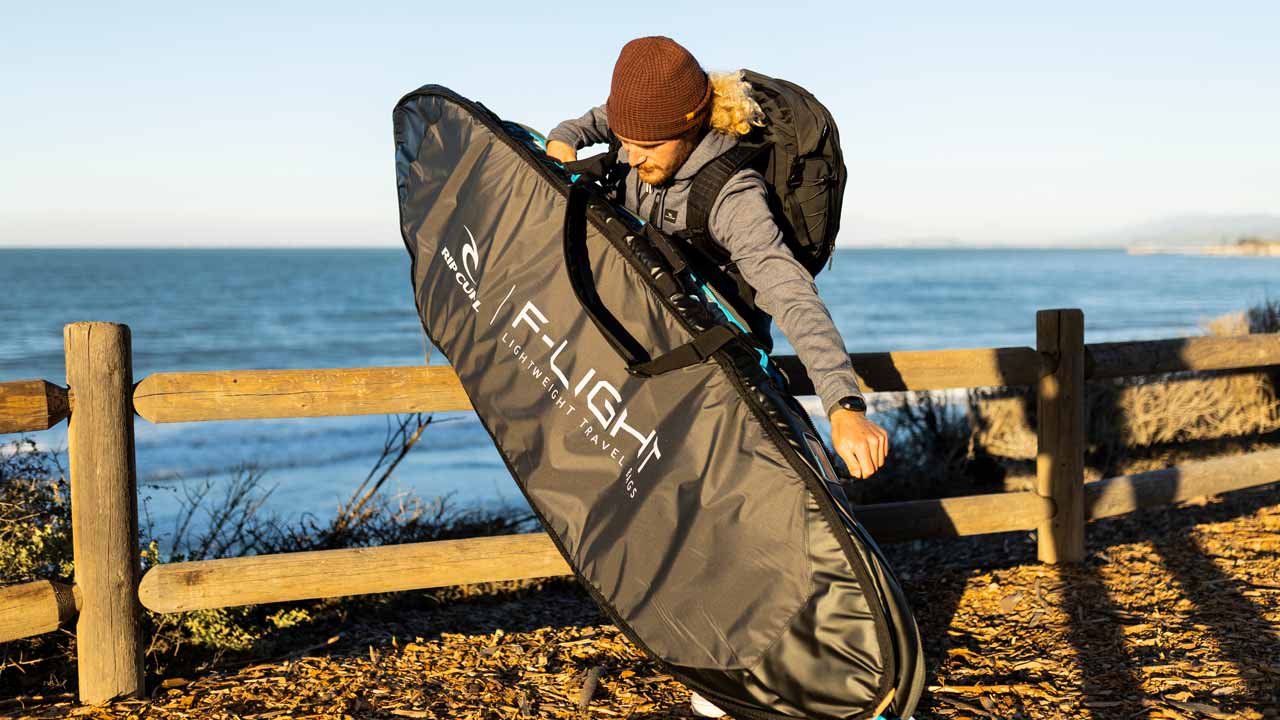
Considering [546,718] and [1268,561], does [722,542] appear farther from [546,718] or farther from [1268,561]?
[1268,561]

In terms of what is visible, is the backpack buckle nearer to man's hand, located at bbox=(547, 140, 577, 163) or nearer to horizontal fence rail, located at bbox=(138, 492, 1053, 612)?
man's hand, located at bbox=(547, 140, 577, 163)

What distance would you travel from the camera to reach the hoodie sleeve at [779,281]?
2.40m

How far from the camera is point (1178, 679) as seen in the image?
3.23 metres

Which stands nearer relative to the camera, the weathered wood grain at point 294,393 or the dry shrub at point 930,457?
the weathered wood grain at point 294,393

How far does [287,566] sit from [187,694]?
496 mm

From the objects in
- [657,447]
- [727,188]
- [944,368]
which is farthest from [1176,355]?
[657,447]

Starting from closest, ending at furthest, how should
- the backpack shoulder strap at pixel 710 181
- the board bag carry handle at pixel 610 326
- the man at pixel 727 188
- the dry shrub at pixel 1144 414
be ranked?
the man at pixel 727 188 < the board bag carry handle at pixel 610 326 < the backpack shoulder strap at pixel 710 181 < the dry shrub at pixel 1144 414

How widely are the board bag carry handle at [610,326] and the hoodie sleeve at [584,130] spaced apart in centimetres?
48

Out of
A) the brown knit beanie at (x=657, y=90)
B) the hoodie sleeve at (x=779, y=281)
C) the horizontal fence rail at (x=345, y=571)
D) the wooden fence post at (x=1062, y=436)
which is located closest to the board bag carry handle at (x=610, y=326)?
the hoodie sleeve at (x=779, y=281)

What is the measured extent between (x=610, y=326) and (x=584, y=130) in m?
0.92

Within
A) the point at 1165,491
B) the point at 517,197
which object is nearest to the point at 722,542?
the point at 517,197

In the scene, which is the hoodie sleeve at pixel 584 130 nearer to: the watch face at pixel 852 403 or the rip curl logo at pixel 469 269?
the rip curl logo at pixel 469 269

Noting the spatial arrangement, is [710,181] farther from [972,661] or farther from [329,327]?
[329,327]

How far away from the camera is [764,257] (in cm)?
260
